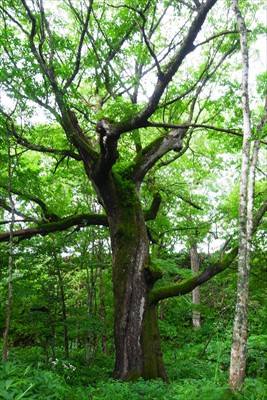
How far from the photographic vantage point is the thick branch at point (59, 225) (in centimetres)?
685

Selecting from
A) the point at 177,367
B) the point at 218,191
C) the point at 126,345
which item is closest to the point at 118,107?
the point at 126,345

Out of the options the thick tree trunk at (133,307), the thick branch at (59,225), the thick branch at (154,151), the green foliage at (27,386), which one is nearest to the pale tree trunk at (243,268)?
the thick tree trunk at (133,307)

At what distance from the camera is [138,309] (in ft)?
19.6

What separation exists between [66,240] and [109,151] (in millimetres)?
2403

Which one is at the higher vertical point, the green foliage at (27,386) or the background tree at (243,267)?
the background tree at (243,267)

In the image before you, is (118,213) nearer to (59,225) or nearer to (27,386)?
(59,225)

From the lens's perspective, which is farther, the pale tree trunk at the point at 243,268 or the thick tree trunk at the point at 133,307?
the thick tree trunk at the point at 133,307

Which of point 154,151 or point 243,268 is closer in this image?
point 243,268

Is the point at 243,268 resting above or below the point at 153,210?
below

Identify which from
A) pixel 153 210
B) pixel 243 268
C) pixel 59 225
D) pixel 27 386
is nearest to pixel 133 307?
pixel 243 268

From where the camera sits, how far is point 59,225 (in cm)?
730

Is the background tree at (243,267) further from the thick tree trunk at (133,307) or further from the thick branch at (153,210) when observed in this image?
the thick branch at (153,210)

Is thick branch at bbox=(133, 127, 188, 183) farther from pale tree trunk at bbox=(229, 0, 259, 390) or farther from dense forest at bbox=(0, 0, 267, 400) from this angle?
pale tree trunk at bbox=(229, 0, 259, 390)

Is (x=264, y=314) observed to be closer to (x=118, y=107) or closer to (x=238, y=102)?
(x=238, y=102)
